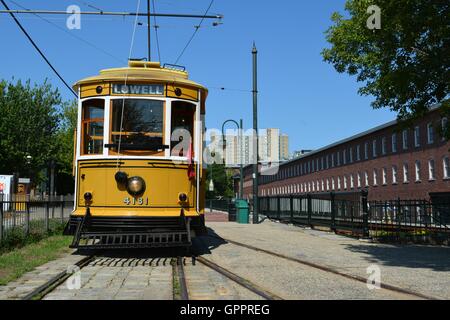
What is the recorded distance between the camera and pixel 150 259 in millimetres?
9781

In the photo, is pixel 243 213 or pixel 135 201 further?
pixel 243 213

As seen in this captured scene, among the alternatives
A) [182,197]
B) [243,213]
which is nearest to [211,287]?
[182,197]

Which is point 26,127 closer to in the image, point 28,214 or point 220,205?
point 220,205

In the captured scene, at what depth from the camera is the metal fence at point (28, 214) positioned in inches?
424

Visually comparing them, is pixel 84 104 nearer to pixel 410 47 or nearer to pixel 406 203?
pixel 410 47

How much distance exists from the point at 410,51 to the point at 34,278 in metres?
7.45

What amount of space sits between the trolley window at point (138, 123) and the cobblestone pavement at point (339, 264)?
2.71m

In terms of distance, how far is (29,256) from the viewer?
9.84 metres

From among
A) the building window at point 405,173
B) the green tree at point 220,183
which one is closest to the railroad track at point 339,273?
the building window at point 405,173

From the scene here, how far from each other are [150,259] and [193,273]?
203 cm

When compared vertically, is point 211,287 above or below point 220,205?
below

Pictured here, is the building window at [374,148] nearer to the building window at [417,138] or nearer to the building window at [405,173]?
the building window at [405,173]

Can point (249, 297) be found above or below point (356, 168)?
below

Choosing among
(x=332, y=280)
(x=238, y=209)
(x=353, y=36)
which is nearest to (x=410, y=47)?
(x=353, y=36)
